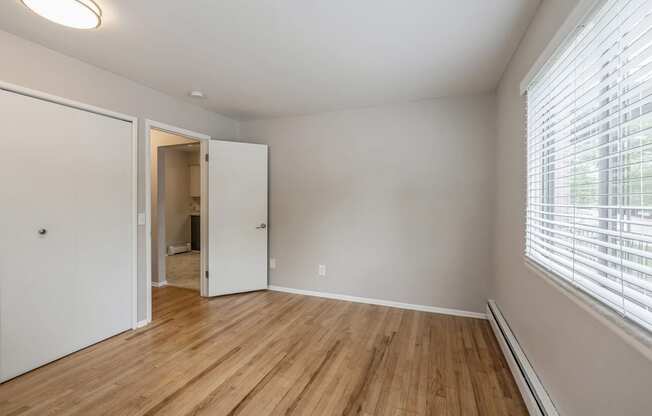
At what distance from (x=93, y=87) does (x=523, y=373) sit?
375 centimetres

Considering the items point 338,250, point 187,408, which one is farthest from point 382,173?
point 187,408

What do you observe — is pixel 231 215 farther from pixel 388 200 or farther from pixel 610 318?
pixel 610 318

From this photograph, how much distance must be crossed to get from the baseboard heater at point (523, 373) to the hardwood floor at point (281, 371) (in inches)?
3.3

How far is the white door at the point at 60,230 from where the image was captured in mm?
1925

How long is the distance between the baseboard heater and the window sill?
22.3 inches

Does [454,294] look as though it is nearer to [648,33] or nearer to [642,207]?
[642,207]

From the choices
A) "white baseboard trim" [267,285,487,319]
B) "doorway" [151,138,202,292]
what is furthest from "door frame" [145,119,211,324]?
"doorway" [151,138,202,292]

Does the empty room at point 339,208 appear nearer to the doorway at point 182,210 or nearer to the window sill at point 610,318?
the window sill at point 610,318

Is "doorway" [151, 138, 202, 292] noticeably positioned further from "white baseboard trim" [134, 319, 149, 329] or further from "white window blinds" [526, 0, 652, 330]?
"white window blinds" [526, 0, 652, 330]

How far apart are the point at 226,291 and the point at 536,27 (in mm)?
3781

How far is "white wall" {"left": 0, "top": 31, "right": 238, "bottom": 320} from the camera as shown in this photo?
1.95 m

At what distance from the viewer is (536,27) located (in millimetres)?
1665

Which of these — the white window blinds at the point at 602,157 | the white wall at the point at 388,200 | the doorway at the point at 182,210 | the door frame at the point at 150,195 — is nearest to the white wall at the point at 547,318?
the white window blinds at the point at 602,157

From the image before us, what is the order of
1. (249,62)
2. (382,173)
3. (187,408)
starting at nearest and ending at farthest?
(187,408)
(249,62)
(382,173)
